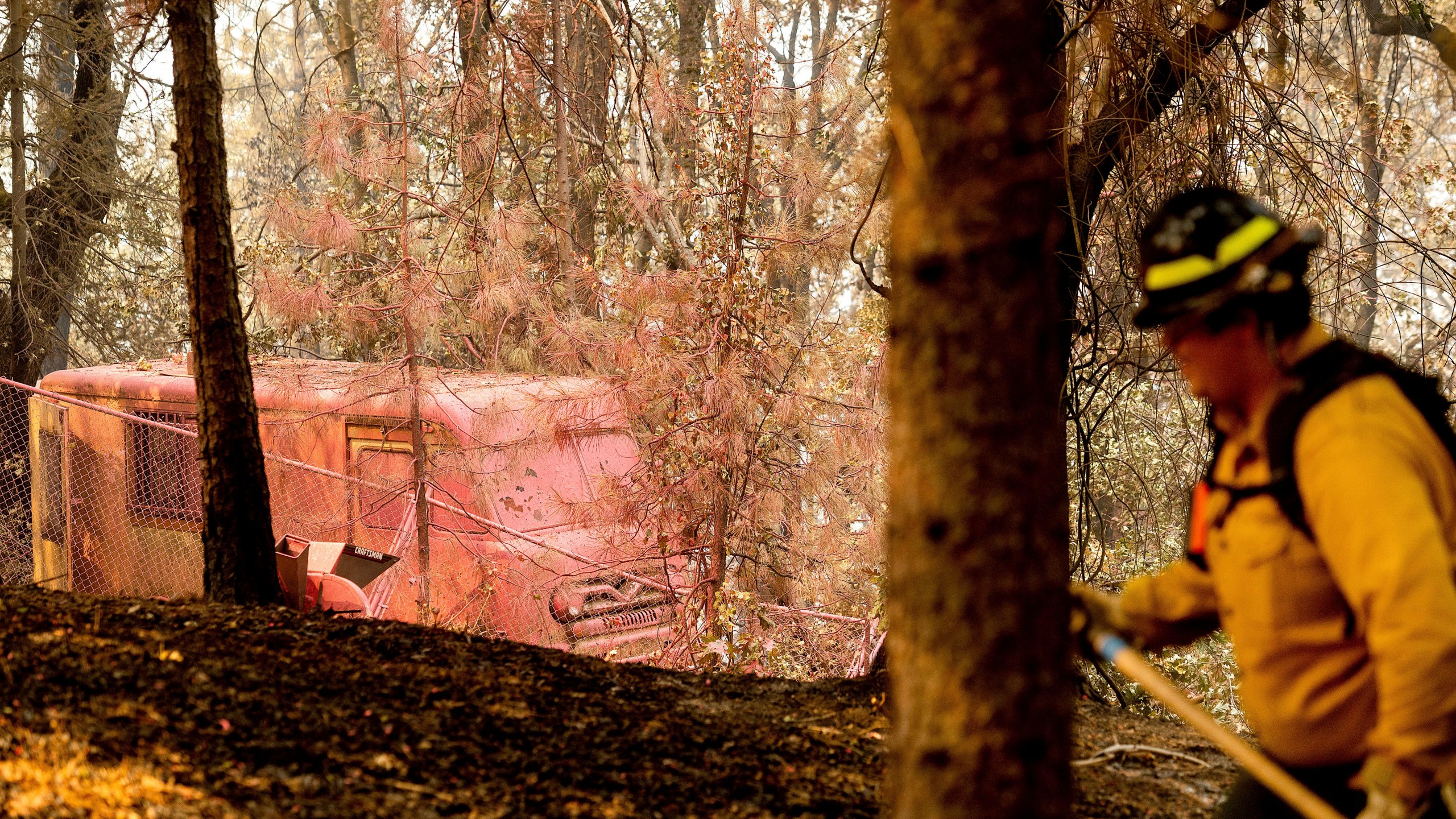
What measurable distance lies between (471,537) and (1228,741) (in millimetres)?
7261

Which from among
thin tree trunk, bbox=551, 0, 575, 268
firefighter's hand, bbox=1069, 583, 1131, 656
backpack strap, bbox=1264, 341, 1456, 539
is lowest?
firefighter's hand, bbox=1069, 583, 1131, 656

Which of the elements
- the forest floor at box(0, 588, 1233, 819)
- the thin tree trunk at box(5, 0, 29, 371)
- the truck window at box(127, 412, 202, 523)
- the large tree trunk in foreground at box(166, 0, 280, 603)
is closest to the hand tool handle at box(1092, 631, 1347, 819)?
the forest floor at box(0, 588, 1233, 819)

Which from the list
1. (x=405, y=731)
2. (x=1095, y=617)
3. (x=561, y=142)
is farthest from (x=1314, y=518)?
(x=561, y=142)

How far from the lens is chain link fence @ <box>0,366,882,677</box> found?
26.2 feet

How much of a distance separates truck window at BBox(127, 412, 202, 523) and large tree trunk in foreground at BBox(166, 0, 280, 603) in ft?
20.2

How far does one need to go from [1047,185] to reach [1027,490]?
1.49ft

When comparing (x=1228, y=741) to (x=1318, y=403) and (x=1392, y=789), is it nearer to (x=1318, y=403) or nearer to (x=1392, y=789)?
(x=1392, y=789)

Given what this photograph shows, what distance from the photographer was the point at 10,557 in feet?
41.6

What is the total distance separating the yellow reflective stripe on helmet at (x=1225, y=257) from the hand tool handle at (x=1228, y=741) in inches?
25.9

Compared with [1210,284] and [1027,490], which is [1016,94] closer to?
[1210,284]

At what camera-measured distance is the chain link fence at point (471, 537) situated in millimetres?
7988

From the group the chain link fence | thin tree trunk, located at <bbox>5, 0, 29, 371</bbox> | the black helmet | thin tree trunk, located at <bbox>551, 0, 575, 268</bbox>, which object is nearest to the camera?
the black helmet

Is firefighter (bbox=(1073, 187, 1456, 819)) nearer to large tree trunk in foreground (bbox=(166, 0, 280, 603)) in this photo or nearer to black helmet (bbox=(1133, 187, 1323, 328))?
black helmet (bbox=(1133, 187, 1323, 328))

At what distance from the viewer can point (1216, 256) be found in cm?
163
